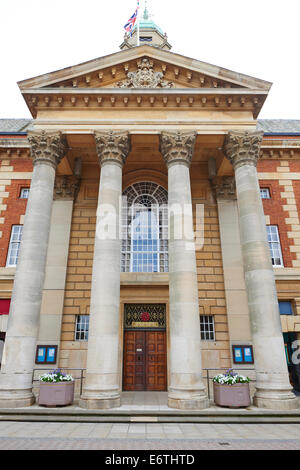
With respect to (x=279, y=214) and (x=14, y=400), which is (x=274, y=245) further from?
(x=14, y=400)

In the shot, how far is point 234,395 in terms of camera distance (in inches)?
443

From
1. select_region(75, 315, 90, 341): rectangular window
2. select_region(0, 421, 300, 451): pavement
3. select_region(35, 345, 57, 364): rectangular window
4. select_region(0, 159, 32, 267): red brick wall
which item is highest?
select_region(0, 159, 32, 267): red brick wall

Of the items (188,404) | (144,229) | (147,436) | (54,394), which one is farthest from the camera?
(144,229)

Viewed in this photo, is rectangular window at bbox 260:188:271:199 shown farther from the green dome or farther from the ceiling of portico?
the green dome

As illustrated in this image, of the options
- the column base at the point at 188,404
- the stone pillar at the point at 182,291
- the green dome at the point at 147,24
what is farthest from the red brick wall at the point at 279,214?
the green dome at the point at 147,24

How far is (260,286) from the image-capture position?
12.8 m

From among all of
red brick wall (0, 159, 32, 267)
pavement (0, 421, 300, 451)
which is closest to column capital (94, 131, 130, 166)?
red brick wall (0, 159, 32, 267)

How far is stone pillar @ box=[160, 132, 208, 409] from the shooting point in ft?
36.8

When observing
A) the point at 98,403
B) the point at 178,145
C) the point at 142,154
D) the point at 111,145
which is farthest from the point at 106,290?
the point at 142,154

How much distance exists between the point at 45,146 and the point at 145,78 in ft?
20.2

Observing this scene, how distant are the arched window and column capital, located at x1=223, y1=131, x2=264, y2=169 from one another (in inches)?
221

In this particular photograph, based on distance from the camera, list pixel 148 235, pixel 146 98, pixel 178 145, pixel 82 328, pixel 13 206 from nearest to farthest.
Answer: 1. pixel 178 145
2. pixel 146 98
3. pixel 82 328
4. pixel 148 235
5. pixel 13 206

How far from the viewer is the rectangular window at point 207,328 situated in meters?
16.5

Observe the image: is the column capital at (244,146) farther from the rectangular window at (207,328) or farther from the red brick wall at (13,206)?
the red brick wall at (13,206)
